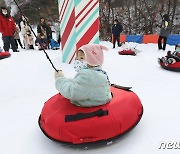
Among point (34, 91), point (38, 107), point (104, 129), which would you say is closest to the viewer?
point (104, 129)

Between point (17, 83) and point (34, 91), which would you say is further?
point (17, 83)

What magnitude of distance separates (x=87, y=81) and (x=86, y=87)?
2.4 inches

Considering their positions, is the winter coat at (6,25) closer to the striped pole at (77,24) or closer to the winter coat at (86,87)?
the striped pole at (77,24)

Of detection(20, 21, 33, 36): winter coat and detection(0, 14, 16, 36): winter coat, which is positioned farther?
detection(20, 21, 33, 36): winter coat

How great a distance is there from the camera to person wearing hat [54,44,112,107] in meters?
2.21

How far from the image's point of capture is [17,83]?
4160 mm

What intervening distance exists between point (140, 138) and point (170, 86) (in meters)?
1.88

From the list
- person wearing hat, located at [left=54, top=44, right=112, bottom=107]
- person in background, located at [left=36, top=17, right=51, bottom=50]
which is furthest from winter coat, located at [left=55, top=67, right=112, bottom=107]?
person in background, located at [left=36, top=17, right=51, bottom=50]

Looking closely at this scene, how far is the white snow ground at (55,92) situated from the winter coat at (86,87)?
472 millimetres

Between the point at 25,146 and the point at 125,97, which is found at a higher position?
the point at 125,97

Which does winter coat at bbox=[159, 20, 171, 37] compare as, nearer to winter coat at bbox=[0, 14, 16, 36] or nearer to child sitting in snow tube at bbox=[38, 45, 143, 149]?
winter coat at bbox=[0, 14, 16, 36]

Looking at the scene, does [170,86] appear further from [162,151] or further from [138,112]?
[162,151]

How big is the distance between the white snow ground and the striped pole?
0.45 meters

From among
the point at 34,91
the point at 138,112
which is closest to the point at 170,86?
the point at 138,112
